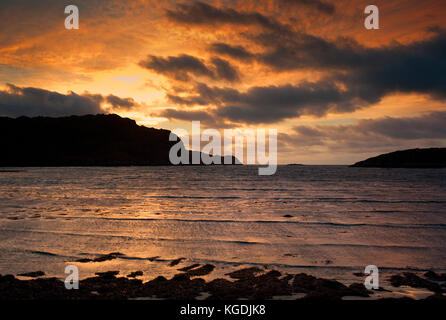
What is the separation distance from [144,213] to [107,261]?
10245 mm

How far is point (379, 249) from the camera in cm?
1057

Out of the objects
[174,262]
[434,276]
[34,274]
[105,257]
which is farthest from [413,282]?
[34,274]

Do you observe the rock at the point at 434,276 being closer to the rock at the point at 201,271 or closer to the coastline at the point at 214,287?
the coastline at the point at 214,287

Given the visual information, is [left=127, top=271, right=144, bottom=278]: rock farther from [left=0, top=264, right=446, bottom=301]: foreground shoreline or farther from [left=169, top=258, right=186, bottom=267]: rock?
[left=169, top=258, right=186, bottom=267]: rock

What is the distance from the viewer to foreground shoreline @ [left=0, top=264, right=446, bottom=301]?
20.2ft

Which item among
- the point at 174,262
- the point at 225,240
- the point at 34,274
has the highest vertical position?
the point at 34,274

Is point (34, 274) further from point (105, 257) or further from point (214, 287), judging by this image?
point (214, 287)

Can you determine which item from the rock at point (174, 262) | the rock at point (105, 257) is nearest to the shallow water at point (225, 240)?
the rock at point (174, 262)

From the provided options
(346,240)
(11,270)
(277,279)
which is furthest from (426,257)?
(11,270)

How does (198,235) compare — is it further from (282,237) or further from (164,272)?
(164,272)

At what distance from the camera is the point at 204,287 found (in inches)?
265

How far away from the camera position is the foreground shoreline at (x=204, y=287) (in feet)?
20.2

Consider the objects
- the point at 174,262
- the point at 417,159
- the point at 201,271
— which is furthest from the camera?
the point at 417,159
